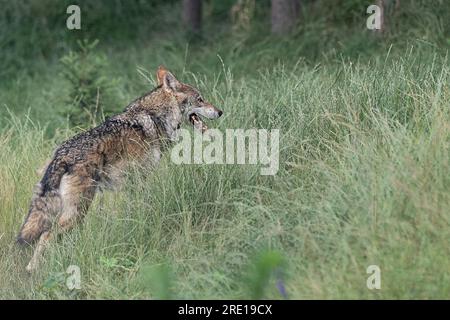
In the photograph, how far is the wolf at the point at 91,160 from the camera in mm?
8039

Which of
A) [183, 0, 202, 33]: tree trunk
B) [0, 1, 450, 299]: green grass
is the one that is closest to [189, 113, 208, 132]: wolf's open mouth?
[0, 1, 450, 299]: green grass

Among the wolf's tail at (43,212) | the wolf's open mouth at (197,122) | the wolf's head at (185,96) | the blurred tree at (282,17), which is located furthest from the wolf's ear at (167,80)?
the blurred tree at (282,17)

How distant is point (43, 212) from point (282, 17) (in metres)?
7.05

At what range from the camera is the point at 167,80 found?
9109 mm

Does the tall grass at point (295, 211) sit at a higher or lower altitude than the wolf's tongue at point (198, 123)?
lower

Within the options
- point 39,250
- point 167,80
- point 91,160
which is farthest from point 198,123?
point 39,250

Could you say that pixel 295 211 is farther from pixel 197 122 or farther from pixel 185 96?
pixel 185 96

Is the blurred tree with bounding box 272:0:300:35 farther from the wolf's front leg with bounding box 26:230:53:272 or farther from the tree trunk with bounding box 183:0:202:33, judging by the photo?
the wolf's front leg with bounding box 26:230:53:272

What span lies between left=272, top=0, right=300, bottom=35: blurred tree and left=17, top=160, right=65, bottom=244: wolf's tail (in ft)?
22.3

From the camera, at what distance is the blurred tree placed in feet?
47.0

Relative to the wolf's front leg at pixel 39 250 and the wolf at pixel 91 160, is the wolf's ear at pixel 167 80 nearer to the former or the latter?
the wolf at pixel 91 160

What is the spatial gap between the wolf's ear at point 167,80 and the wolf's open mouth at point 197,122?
0.94ft

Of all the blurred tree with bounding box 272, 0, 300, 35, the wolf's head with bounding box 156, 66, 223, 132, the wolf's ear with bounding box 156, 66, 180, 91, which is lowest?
the wolf's head with bounding box 156, 66, 223, 132

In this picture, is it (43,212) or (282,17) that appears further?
(282,17)
